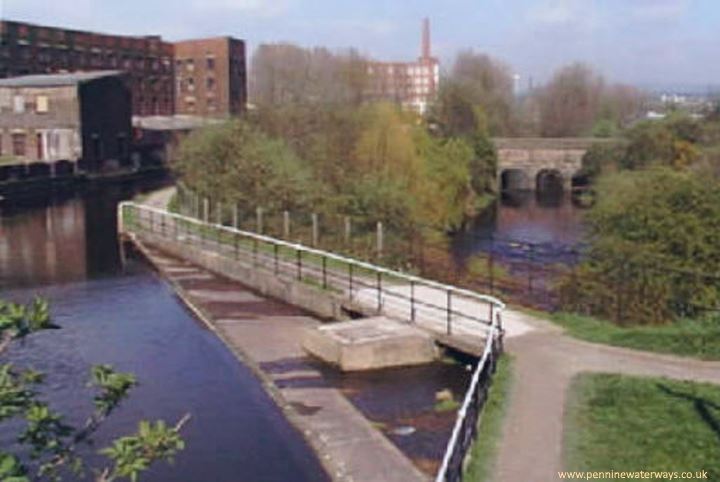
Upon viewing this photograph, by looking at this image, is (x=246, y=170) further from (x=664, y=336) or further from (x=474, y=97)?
(x=474, y=97)

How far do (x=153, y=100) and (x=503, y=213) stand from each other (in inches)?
1785

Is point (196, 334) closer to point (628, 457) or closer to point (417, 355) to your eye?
point (417, 355)

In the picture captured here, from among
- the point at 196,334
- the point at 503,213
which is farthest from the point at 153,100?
the point at 196,334

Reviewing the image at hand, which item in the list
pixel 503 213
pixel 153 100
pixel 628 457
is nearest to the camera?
pixel 628 457

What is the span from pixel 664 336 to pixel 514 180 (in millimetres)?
61873

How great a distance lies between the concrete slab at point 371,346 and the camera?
15.4m

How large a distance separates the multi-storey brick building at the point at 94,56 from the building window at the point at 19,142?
13692mm

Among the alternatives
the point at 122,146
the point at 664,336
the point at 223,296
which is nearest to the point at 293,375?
the point at 664,336

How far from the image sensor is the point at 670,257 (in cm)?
1844

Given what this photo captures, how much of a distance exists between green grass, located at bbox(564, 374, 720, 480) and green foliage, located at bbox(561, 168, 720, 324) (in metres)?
3.84

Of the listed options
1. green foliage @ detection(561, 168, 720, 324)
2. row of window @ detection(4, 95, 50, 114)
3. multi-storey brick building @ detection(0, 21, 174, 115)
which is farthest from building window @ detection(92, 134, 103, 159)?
green foliage @ detection(561, 168, 720, 324)

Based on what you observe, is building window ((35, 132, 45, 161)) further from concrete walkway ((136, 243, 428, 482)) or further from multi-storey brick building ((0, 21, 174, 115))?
concrete walkway ((136, 243, 428, 482))

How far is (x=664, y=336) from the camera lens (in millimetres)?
14531

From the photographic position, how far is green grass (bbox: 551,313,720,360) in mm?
13969
